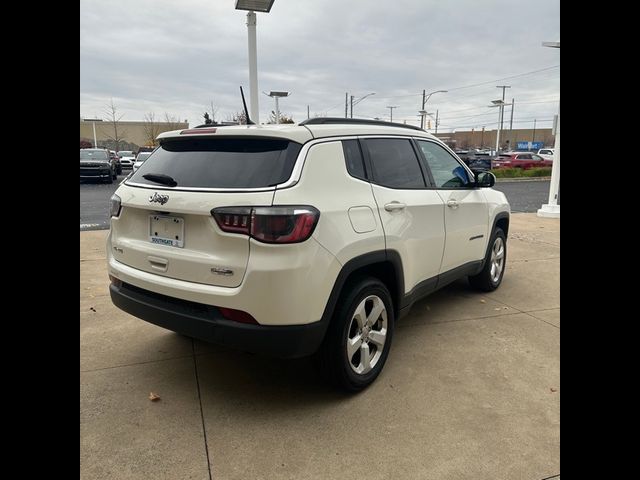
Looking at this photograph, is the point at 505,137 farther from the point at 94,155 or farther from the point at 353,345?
the point at 353,345

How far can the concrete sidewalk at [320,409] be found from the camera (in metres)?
2.46

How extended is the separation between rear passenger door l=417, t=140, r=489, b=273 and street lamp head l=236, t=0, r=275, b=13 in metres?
4.91

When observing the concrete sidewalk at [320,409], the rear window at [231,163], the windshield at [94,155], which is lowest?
the concrete sidewalk at [320,409]

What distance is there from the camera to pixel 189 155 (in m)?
3.01

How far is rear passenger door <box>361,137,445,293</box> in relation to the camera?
328 cm

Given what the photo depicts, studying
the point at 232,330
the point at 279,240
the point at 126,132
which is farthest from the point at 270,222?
the point at 126,132

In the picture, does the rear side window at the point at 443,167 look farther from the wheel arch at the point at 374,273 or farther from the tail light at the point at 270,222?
the tail light at the point at 270,222

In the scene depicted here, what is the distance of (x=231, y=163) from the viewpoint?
9.13 feet

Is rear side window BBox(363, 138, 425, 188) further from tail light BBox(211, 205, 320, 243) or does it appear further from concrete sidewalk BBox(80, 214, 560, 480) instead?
concrete sidewalk BBox(80, 214, 560, 480)

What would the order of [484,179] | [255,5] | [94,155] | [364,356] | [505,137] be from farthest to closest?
[505,137] < [94,155] < [255,5] < [484,179] < [364,356]

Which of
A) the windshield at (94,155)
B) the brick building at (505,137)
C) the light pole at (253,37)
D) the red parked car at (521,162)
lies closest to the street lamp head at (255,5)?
the light pole at (253,37)

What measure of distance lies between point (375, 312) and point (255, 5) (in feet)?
21.6

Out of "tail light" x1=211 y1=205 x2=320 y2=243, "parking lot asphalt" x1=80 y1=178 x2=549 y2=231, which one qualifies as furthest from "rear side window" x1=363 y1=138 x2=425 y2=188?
"parking lot asphalt" x1=80 y1=178 x2=549 y2=231

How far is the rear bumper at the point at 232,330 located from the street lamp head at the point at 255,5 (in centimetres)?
642
